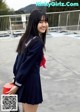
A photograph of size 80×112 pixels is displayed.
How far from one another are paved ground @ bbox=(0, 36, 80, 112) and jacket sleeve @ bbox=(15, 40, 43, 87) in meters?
2.17

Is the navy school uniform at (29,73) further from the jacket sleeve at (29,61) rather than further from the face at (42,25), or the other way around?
the face at (42,25)

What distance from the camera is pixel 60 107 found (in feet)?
17.8

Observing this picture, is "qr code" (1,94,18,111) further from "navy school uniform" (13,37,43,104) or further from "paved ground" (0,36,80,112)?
"paved ground" (0,36,80,112)

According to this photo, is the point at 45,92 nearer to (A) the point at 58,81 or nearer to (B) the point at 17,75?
(A) the point at 58,81

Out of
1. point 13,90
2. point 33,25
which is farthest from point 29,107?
point 33,25

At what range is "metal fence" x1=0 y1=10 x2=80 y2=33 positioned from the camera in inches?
798

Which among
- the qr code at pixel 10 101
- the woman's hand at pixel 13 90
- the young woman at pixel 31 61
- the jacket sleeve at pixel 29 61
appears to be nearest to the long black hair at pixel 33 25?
the young woman at pixel 31 61

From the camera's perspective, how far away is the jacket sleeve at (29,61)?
3234mm

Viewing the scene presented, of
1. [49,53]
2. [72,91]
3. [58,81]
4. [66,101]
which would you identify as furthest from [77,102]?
[49,53]

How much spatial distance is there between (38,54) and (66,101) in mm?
2650

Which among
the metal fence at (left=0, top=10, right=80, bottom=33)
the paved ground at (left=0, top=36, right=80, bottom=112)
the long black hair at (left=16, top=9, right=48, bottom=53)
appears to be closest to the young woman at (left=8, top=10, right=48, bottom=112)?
the long black hair at (left=16, top=9, right=48, bottom=53)

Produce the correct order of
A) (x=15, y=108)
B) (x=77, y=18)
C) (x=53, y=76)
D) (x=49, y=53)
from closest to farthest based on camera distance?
(x=15, y=108), (x=53, y=76), (x=49, y=53), (x=77, y=18)

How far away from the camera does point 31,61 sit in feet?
10.6

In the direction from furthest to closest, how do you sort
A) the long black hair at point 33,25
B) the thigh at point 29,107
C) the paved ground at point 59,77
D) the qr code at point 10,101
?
the paved ground at point 59,77, the thigh at point 29,107, the long black hair at point 33,25, the qr code at point 10,101
